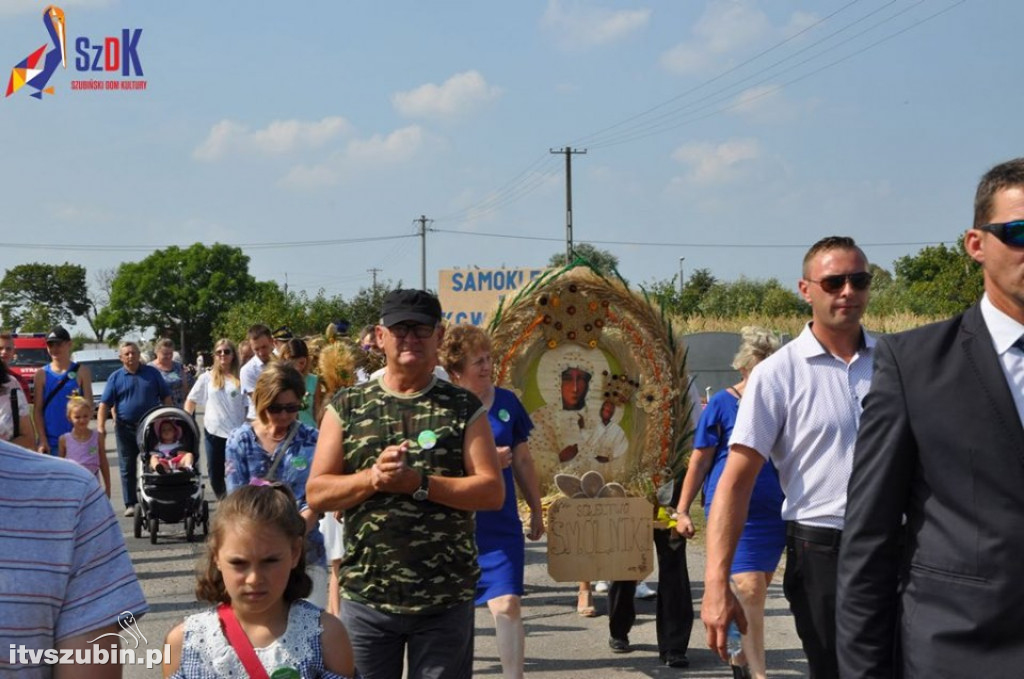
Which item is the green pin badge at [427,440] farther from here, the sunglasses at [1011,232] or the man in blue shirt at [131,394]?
the man in blue shirt at [131,394]

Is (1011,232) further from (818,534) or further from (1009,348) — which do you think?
(818,534)

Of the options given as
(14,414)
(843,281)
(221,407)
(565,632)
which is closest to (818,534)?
(843,281)

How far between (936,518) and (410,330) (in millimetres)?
2063

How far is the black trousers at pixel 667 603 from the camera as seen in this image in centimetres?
666

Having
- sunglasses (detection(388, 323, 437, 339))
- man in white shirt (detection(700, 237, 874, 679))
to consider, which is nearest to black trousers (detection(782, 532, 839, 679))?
man in white shirt (detection(700, 237, 874, 679))

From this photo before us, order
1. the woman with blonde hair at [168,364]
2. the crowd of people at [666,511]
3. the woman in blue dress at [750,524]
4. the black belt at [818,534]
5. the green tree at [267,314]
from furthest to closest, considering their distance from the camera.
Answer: the green tree at [267,314] → the woman with blonde hair at [168,364] → the woman in blue dress at [750,524] → the black belt at [818,534] → the crowd of people at [666,511]

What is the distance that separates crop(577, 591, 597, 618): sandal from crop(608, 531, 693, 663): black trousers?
0.83 m

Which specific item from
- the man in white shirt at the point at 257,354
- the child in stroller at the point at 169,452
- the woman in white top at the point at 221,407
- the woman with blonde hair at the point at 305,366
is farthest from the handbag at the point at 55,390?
the woman with blonde hair at the point at 305,366

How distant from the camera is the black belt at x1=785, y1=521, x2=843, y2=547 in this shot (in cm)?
395

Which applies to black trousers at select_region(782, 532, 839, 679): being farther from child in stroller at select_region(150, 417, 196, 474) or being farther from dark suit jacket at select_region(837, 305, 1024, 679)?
child in stroller at select_region(150, 417, 196, 474)

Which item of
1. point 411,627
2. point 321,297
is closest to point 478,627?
point 411,627

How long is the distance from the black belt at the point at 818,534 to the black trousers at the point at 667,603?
2757 mm

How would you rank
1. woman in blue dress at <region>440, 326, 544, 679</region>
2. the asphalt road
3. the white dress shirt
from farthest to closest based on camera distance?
the asphalt road → woman in blue dress at <region>440, 326, 544, 679</region> → the white dress shirt

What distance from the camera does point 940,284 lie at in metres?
38.2
